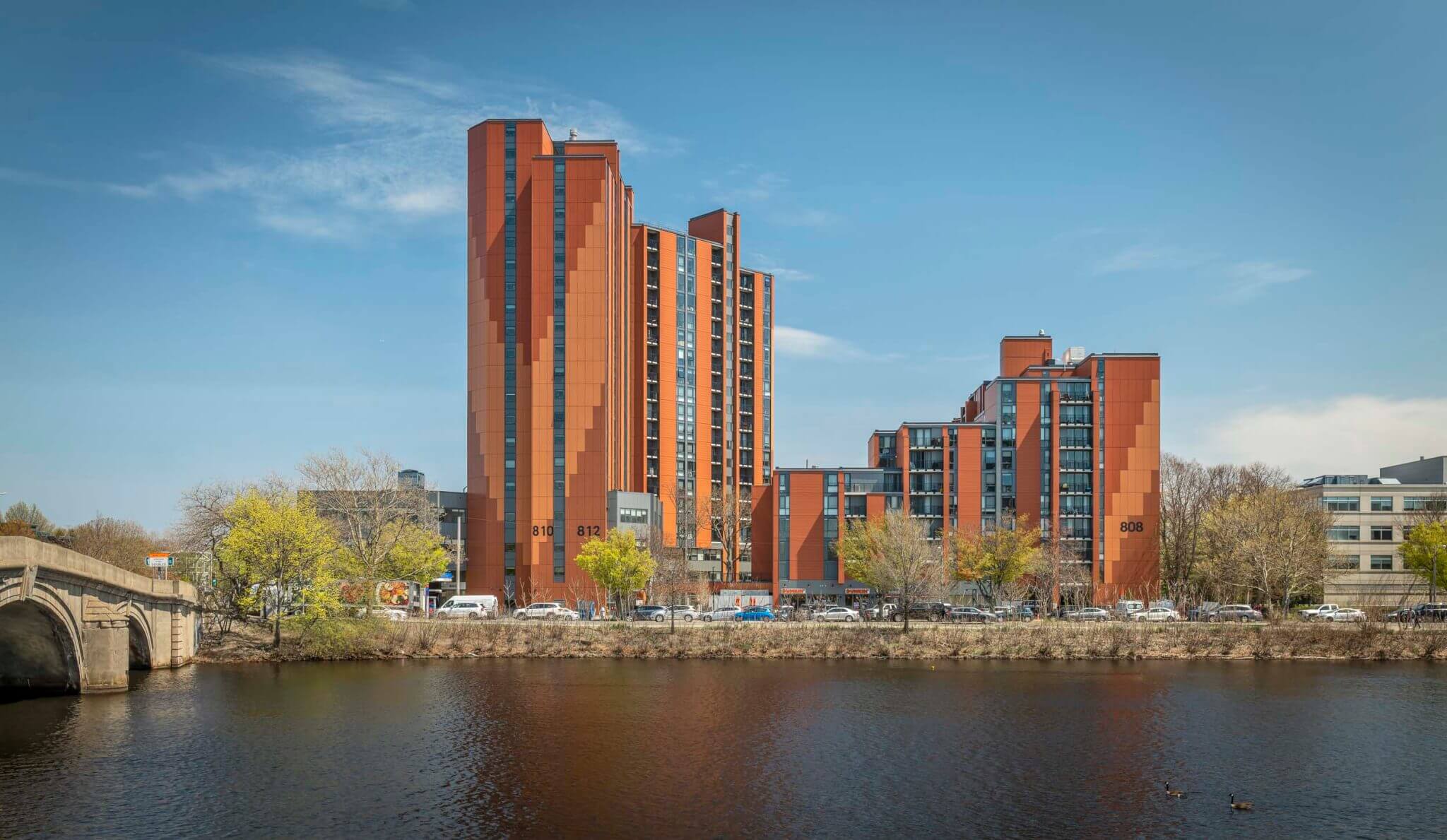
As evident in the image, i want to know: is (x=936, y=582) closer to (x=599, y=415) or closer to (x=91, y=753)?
(x=599, y=415)

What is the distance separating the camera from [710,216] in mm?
172250

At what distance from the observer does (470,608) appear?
106938 millimetres

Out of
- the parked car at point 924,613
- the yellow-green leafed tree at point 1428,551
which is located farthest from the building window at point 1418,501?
the parked car at point 924,613

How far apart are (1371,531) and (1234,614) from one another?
39.8m

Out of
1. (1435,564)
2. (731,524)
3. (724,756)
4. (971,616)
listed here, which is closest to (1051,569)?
(971,616)

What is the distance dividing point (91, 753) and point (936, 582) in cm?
8494

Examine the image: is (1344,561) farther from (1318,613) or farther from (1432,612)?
(1318,613)

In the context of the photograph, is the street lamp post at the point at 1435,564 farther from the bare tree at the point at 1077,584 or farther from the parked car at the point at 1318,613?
the bare tree at the point at 1077,584

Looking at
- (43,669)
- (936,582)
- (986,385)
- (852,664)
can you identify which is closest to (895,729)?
(852,664)

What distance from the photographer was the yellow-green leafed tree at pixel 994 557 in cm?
11988

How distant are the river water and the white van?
26702mm

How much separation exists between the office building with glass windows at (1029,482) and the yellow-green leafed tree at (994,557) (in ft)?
18.7

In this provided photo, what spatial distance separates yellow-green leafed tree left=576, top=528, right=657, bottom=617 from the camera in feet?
365

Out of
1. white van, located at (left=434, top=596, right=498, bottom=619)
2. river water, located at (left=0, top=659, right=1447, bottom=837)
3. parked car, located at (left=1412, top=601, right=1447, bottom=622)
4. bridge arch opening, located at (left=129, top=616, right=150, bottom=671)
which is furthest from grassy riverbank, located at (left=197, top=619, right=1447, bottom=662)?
parked car, located at (left=1412, top=601, right=1447, bottom=622)
